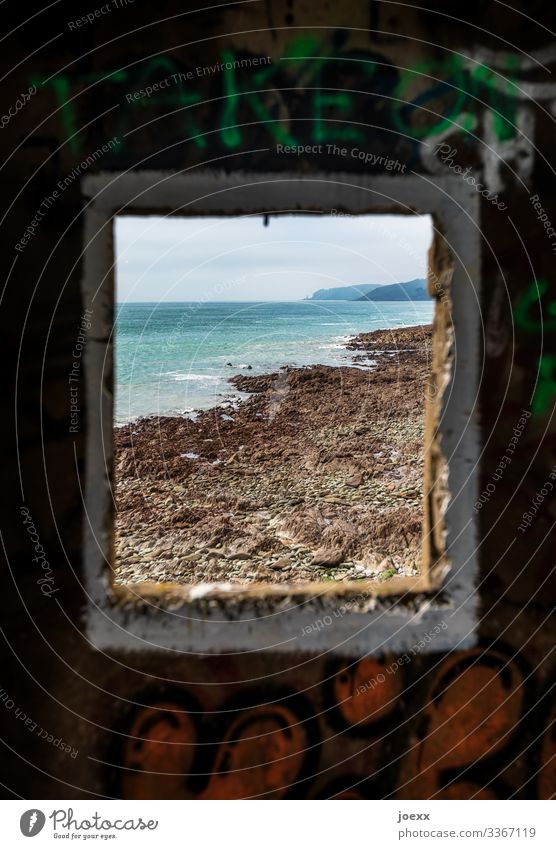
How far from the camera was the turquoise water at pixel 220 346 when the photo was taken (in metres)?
20.9

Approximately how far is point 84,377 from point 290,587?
1.08 meters

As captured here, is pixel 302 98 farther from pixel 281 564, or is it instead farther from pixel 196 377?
pixel 196 377

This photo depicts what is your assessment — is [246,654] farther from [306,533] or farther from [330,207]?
[306,533]

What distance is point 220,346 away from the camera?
29281mm

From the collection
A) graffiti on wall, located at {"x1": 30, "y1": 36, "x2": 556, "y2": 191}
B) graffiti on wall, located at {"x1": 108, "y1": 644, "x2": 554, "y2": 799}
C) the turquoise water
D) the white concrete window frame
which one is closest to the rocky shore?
the turquoise water

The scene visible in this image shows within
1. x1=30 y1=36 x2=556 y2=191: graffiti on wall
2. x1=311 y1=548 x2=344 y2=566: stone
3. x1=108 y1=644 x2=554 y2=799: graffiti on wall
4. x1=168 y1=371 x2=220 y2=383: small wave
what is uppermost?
x1=168 y1=371 x2=220 y2=383: small wave

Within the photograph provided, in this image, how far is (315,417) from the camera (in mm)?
16594

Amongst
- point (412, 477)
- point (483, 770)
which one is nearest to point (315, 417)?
point (412, 477)

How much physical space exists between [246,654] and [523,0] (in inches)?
98.7

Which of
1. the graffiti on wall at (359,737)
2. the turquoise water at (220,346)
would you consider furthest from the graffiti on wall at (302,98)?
the turquoise water at (220,346)

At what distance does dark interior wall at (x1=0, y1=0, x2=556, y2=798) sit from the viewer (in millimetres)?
2020

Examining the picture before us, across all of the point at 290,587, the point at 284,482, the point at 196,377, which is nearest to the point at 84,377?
the point at 290,587

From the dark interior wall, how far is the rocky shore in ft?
15.0

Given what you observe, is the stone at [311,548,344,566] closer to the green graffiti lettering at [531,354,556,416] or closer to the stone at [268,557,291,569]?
the stone at [268,557,291,569]
